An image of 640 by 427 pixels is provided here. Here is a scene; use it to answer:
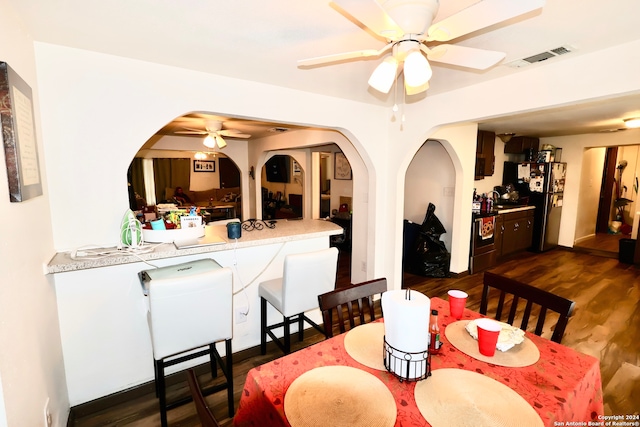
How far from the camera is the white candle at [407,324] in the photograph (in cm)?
Result: 108

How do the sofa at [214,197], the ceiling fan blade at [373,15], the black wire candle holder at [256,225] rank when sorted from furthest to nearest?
the sofa at [214,197] < the black wire candle holder at [256,225] < the ceiling fan blade at [373,15]

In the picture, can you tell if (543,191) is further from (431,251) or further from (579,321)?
(579,321)

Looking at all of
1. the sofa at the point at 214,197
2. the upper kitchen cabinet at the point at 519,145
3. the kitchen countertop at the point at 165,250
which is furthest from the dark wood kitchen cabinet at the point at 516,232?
the sofa at the point at 214,197

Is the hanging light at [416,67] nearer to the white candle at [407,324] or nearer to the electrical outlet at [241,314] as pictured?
the white candle at [407,324]

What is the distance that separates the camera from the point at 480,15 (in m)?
1.11

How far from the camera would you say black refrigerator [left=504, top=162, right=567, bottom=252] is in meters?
5.53

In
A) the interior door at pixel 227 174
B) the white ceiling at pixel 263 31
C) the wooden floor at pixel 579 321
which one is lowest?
the wooden floor at pixel 579 321

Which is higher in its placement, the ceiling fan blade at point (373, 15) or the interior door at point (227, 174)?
the ceiling fan blade at point (373, 15)

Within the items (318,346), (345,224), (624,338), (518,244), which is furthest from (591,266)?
(318,346)

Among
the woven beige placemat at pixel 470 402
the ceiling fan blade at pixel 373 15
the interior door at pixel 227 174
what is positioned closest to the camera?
the woven beige placemat at pixel 470 402

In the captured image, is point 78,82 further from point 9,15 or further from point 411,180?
point 411,180

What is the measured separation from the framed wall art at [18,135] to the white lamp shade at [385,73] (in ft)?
4.96

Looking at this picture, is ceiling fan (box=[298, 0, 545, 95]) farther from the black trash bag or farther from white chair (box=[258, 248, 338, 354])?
the black trash bag

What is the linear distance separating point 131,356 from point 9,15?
6.58 feet
